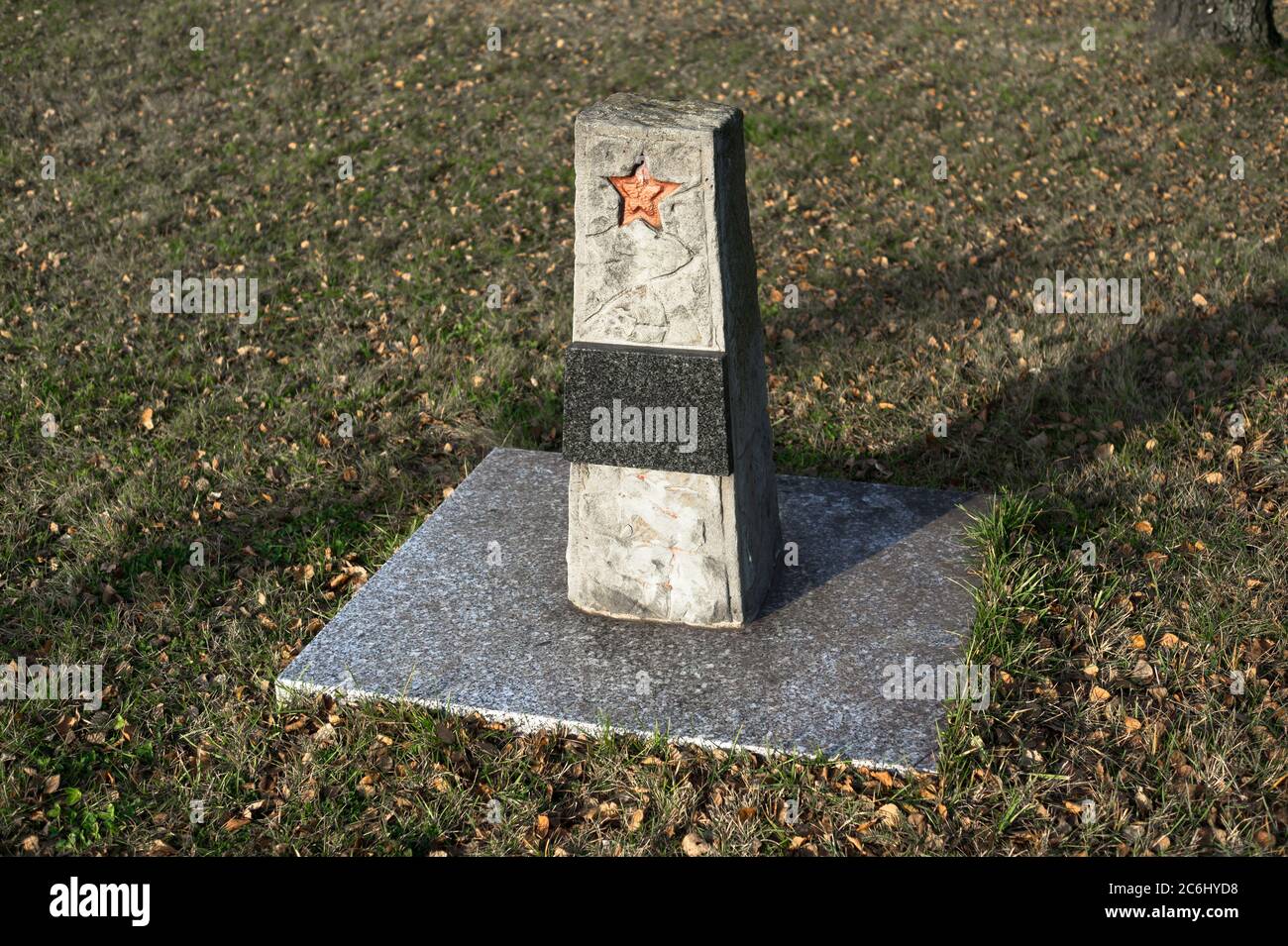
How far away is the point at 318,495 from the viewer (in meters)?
6.00

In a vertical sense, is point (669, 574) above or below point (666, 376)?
below

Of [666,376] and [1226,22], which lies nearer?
[666,376]

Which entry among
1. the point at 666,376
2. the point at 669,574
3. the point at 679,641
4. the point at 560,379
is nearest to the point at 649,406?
the point at 666,376

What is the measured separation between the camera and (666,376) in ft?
14.1

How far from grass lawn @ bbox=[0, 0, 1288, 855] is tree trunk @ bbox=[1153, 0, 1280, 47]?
1.16 feet

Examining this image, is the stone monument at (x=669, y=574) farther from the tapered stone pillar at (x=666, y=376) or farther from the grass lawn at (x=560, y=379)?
the grass lawn at (x=560, y=379)

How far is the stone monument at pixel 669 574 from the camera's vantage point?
414 cm

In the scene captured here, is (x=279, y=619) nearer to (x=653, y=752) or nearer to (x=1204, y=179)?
(x=653, y=752)

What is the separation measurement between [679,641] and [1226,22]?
9920mm

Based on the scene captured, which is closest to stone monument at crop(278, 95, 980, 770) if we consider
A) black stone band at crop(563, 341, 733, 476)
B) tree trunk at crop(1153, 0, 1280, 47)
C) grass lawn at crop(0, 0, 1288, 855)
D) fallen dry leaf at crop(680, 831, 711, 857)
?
black stone band at crop(563, 341, 733, 476)

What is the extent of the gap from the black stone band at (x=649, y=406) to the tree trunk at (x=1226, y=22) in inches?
380

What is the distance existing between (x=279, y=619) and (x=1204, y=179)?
7810 mm

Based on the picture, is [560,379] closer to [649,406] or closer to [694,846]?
[649,406]

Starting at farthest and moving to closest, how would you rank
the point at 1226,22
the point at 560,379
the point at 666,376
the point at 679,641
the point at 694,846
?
the point at 1226,22
the point at 560,379
the point at 679,641
the point at 666,376
the point at 694,846
